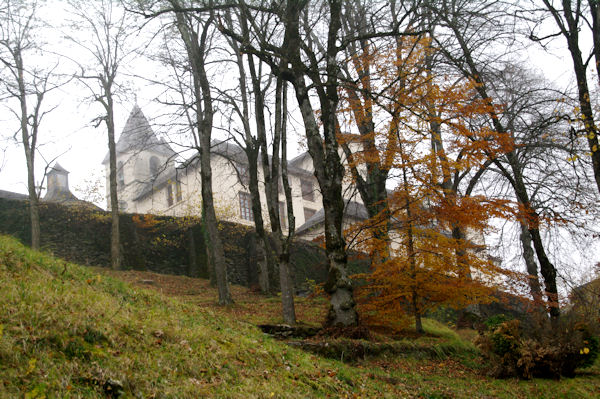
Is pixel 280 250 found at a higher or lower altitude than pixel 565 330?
higher

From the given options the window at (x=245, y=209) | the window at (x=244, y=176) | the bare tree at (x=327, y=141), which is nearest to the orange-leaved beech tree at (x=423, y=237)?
the bare tree at (x=327, y=141)

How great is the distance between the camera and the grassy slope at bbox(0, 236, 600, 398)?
150 inches

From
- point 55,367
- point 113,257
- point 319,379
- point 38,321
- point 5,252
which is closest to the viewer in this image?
point 55,367

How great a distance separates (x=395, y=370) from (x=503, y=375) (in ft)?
6.65

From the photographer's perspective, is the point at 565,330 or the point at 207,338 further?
the point at 565,330

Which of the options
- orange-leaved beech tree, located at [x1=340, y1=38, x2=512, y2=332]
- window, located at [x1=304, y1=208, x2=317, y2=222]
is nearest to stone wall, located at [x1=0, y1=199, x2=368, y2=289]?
orange-leaved beech tree, located at [x1=340, y1=38, x2=512, y2=332]

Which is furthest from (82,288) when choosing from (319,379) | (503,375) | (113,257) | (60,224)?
(60,224)

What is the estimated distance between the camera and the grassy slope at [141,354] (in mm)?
3812

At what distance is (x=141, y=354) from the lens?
4.52m

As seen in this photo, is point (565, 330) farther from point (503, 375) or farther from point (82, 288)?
point (82, 288)

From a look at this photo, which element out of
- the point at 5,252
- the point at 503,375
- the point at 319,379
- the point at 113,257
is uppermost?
the point at 113,257

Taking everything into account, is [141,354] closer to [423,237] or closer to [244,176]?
[423,237]

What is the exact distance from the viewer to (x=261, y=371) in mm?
5262

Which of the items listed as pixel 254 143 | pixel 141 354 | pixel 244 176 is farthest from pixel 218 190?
pixel 141 354
